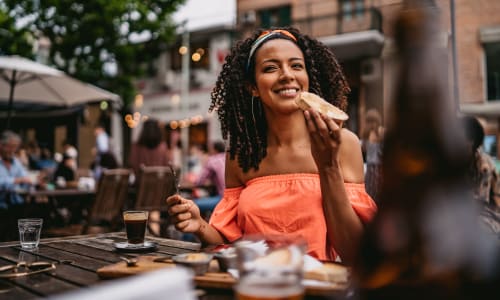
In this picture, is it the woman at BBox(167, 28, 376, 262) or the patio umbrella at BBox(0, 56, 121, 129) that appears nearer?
the woman at BBox(167, 28, 376, 262)

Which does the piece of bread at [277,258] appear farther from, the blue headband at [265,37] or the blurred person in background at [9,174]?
the blurred person in background at [9,174]

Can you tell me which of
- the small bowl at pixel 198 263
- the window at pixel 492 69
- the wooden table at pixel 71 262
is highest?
the window at pixel 492 69

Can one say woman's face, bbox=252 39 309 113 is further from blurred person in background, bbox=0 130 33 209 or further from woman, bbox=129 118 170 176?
woman, bbox=129 118 170 176

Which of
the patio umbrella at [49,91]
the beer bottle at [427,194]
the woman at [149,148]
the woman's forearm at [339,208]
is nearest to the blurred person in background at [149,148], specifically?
the woman at [149,148]

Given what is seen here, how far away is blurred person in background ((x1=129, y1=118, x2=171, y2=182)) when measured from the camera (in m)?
6.40

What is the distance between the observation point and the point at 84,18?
1271 cm

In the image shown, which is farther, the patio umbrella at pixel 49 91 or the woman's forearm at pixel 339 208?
the patio umbrella at pixel 49 91

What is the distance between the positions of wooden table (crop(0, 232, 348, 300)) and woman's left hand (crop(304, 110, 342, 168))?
1.65 feet

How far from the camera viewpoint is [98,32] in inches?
502

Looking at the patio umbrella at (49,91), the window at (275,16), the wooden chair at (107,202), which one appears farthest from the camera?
the window at (275,16)

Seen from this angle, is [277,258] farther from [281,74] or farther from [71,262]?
[281,74]

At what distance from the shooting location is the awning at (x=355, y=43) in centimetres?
1495

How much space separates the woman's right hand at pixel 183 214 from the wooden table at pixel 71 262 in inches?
6.5

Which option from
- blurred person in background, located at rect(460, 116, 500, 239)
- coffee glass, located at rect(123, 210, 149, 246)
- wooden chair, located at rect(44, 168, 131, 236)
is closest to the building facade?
wooden chair, located at rect(44, 168, 131, 236)
